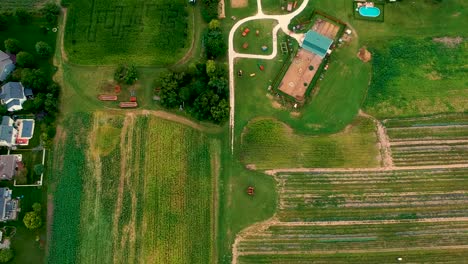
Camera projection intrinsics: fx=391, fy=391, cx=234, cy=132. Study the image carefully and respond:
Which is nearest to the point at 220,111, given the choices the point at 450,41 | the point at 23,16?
the point at 23,16

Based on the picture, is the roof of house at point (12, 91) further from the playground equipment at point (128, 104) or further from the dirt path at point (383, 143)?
the dirt path at point (383, 143)

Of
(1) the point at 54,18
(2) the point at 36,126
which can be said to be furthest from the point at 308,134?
(1) the point at 54,18

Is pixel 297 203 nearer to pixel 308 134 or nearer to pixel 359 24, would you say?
pixel 308 134

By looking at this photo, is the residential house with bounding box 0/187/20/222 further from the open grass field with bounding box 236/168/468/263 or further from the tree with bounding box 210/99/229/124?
the open grass field with bounding box 236/168/468/263

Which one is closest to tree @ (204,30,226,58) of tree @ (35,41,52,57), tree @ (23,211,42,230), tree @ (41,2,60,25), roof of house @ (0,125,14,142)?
tree @ (35,41,52,57)

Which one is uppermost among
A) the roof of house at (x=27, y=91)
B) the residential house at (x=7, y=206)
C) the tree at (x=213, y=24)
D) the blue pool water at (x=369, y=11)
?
the blue pool water at (x=369, y=11)

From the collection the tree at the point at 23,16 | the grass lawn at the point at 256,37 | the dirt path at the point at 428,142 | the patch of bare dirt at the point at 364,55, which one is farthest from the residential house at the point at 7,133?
the dirt path at the point at 428,142
